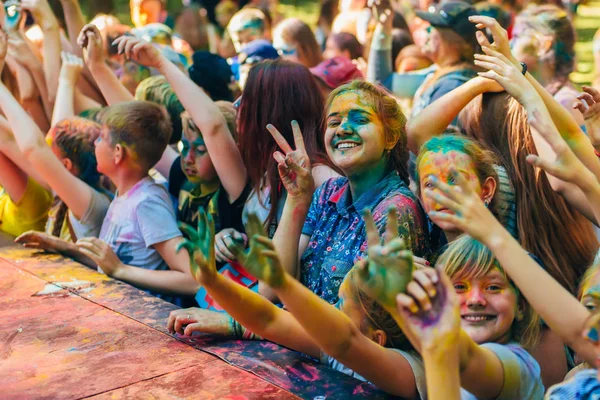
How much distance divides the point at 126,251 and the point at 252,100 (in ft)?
3.34

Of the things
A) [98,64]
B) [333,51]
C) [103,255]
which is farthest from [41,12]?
[103,255]

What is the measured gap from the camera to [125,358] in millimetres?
2521

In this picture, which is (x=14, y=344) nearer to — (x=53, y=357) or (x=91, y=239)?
(x=53, y=357)

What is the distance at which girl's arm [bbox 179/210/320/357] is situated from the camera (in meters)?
1.89

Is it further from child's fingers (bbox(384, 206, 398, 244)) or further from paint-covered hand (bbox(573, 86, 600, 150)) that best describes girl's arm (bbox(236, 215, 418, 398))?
paint-covered hand (bbox(573, 86, 600, 150))

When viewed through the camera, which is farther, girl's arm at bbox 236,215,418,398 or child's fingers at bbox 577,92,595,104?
child's fingers at bbox 577,92,595,104

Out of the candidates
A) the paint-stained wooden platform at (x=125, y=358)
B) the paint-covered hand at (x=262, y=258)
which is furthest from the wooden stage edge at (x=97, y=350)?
the paint-covered hand at (x=262, y=258)

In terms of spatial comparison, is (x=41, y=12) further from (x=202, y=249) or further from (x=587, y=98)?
(x=587, y=98)

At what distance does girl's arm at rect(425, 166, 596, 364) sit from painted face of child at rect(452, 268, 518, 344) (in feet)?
1.13

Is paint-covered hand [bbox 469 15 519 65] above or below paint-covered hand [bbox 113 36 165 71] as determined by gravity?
above

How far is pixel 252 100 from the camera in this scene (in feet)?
11.2

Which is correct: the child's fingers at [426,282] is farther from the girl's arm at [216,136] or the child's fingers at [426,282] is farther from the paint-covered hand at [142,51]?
the paint-covered hand at [142,51]

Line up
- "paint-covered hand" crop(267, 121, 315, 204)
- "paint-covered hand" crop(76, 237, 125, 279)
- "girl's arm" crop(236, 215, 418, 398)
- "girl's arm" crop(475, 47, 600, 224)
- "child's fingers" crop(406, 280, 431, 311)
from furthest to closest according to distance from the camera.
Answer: "paint-covered hand" crop(76, 237, 125, 279)
"paint-covered hand" crop(267, 121, 315, 204)
"girl's arm" crop(475, 47, 600, 224)
"girl's arm" crop(236, 215, 418, 398)
"child's fingers" crop(406, 280, 431, 311)

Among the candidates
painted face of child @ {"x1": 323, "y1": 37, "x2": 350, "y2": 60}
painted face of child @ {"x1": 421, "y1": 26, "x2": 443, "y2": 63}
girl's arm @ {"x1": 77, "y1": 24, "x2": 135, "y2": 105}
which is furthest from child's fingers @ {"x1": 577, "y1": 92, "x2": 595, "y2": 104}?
painted face of child @ {"x1": 323, "y1": 37, "x2": 350, "y2": 60}
